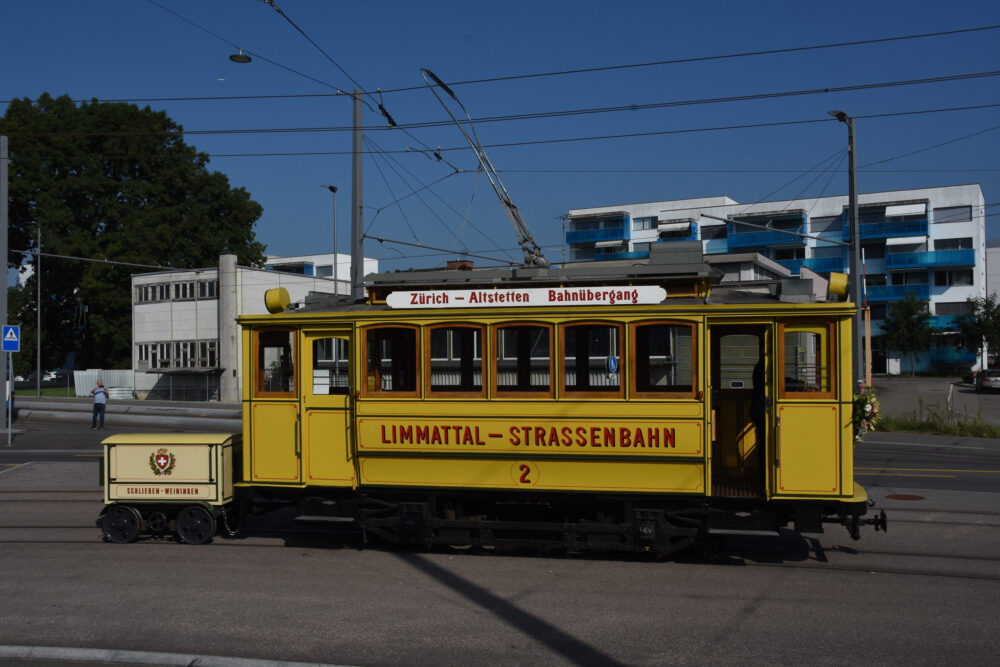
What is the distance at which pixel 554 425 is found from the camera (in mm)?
9141

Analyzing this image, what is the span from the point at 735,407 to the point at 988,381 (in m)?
45.8

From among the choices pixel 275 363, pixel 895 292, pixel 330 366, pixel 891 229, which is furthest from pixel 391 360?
pixel 895 292

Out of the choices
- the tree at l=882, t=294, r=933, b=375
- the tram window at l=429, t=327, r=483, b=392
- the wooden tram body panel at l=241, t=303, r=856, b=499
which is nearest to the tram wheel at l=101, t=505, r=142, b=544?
the wooden tram body panel at l=241, t=303, r=856, b=499

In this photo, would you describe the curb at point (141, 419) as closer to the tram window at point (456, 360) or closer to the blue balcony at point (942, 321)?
the tram window at point (456, 360)

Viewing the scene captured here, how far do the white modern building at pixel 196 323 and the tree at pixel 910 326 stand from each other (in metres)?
42.5

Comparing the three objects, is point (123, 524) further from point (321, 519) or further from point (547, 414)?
point (547, 414)

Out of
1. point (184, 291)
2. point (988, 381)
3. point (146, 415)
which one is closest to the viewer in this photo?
point (146, 415)

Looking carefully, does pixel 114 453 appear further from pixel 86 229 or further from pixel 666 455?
pixel 86 229

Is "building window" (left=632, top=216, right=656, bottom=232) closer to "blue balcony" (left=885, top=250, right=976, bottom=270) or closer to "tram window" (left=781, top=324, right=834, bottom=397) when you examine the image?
"blue balcony" (left=885, top=250, right=976, bottom=270)

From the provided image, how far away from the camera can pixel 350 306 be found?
10297mm

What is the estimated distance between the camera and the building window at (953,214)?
66.0m

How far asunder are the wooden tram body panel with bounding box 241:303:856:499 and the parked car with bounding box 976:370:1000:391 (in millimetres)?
45497

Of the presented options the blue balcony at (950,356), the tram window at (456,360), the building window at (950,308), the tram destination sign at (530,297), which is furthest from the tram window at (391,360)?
the building window at (950,308)

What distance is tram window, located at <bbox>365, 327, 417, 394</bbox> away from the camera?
31.9ft
